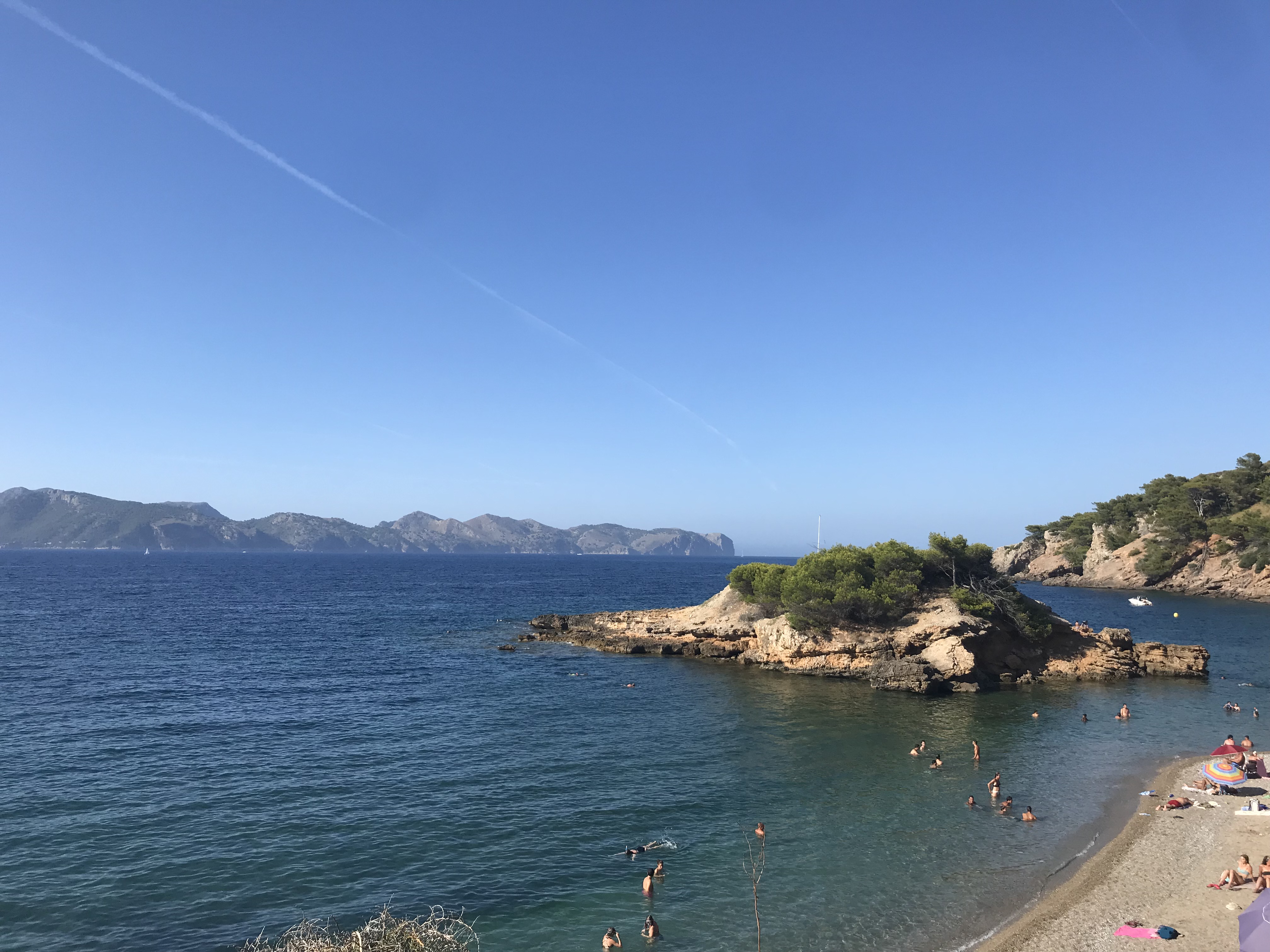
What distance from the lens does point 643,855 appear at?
27734 mm

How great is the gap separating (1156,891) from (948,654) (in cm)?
3371

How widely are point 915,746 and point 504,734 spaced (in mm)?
24282

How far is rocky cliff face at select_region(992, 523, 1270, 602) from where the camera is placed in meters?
118

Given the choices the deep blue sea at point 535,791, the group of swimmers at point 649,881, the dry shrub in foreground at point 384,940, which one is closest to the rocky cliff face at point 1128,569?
the deep blue sea at point 535,791

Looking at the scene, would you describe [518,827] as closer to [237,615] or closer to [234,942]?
[234,942]

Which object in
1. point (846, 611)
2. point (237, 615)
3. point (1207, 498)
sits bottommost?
point (237, 615)

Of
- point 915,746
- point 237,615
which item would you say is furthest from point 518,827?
point 237,615

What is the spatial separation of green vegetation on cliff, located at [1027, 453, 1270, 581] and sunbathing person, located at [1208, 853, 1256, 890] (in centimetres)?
12093

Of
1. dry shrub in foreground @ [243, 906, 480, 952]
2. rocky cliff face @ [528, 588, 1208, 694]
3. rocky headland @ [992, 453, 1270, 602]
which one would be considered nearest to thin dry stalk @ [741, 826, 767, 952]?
dry shrub in foreground @ [243, 906, 480, 952]

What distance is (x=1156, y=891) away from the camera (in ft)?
81.0

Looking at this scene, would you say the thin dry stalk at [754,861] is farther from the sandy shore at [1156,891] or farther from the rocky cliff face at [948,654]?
the rocky cliff face at [948,654]

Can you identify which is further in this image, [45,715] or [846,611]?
[846,611]

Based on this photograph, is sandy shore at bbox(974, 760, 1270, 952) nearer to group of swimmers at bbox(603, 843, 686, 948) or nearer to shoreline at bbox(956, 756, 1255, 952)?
shoreline at bbox(956, 756, 1255, 952)

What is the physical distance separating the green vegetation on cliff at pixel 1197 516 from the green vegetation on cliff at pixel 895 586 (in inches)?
3341
